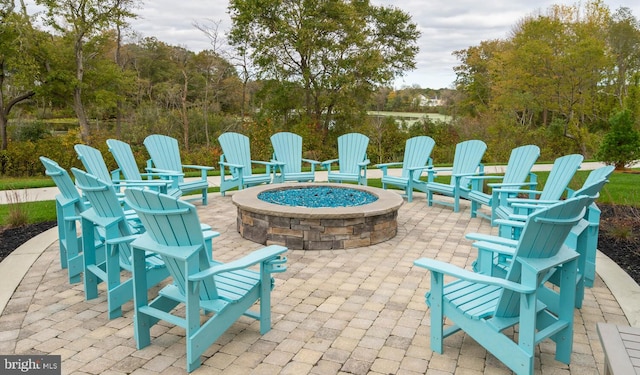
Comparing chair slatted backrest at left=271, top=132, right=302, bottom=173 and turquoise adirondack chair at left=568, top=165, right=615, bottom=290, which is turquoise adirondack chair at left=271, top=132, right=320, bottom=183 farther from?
turquoise adirondack chair at left=568, top=165, right=615, bottom=290

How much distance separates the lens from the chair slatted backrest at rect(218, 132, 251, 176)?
7602 millimetres

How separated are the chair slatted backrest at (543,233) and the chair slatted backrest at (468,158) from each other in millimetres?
4425

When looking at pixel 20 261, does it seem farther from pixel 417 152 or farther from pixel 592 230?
pixel 417 152

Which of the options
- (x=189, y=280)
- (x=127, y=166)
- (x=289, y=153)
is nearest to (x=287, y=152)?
(x=289, y=153)

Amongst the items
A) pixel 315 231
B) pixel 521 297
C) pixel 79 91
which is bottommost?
pixel 315 231

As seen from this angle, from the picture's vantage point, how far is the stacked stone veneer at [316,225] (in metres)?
4.62

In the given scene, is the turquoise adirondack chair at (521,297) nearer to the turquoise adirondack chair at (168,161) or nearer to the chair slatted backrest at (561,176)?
the chair slatted backrest at (561,176)

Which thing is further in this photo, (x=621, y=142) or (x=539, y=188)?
(x=621, y=142)

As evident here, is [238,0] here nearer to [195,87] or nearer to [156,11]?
[156,11]

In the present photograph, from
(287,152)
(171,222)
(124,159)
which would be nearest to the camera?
(171,222)

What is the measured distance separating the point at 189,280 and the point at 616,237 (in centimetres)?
464

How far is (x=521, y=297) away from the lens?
214 cm

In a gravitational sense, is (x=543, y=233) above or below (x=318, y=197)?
above

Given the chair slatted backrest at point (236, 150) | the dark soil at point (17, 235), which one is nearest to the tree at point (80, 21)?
the chair slatted backrest at point (236, 150)
